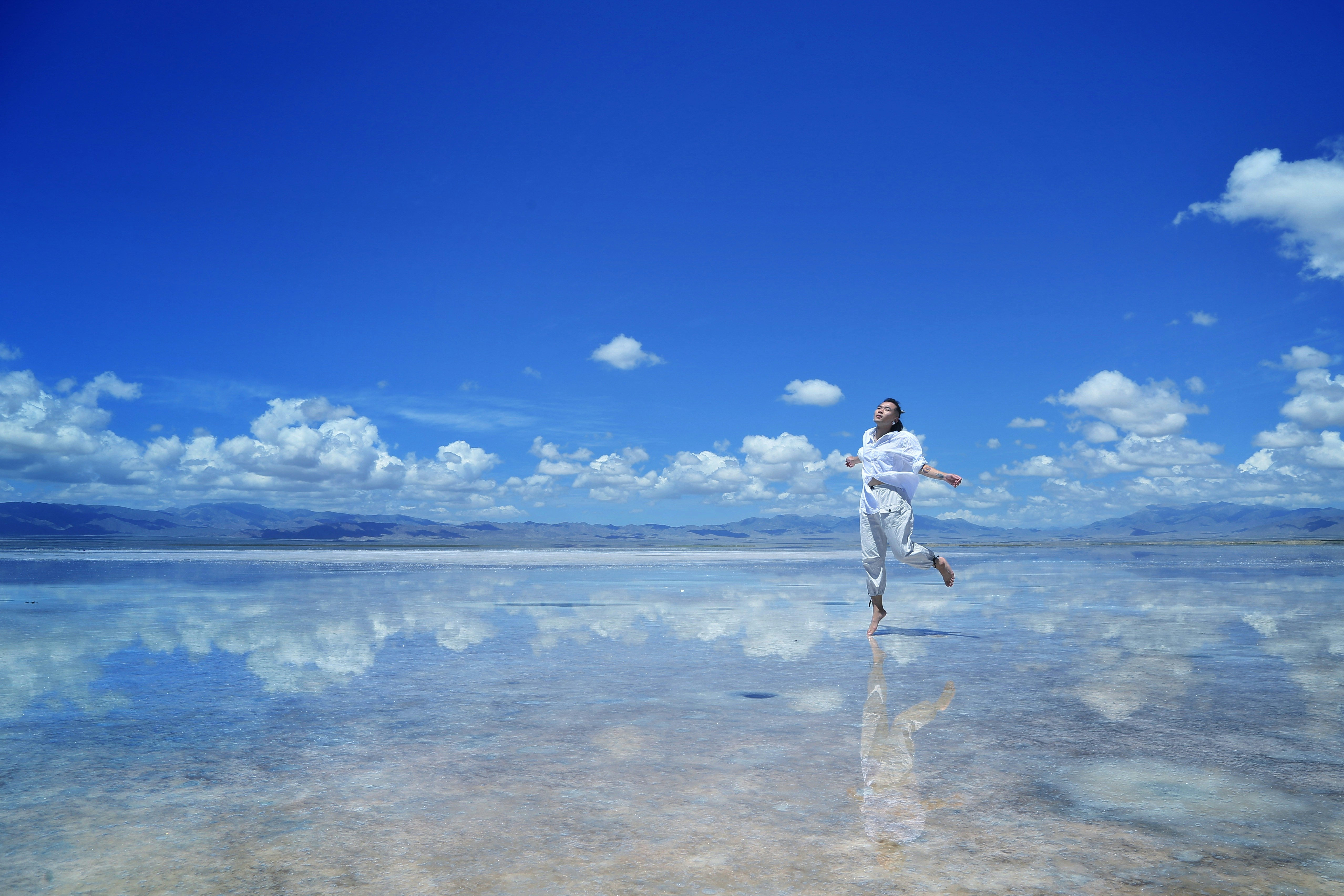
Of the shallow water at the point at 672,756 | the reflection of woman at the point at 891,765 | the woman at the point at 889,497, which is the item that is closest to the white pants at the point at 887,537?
the woman at the point at 889,497

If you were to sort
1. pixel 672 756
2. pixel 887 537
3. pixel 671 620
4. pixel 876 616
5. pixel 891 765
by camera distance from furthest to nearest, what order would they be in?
1. pixel 671 620
2. pixel 887 537
3. pixel 876 616
4. pixel 672 756
5. pixel 891 765

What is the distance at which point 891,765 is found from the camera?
4.05 m

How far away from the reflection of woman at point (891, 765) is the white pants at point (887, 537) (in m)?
3.20

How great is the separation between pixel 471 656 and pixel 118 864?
15.9ft

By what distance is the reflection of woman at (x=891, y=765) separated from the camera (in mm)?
3234

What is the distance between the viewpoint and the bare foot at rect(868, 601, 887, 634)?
29.3 feet

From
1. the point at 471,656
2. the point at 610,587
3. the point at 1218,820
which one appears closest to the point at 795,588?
the point at 610,587

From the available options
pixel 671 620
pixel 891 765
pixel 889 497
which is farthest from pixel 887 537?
pixel 891 765

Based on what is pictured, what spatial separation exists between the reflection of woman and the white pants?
320 centimetres

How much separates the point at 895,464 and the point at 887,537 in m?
0.83

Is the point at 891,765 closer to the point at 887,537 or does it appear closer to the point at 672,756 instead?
the point at 672,756

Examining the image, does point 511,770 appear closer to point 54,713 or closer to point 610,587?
point 54,713

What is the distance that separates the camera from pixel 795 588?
1697 cm

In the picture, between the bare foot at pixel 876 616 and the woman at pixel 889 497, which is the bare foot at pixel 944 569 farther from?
the bare foot at pixel 876 616
